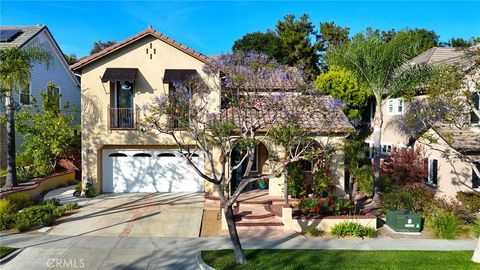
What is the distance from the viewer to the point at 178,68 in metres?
19.0

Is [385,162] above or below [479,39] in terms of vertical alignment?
below

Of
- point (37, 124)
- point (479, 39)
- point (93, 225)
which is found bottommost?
point (93, 225)

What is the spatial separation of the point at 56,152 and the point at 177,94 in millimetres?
10689

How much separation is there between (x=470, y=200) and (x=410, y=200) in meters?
3.14

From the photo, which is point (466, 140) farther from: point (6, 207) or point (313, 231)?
point (6, 207)

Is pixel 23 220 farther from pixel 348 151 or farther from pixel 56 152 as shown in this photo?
pixel 348 151

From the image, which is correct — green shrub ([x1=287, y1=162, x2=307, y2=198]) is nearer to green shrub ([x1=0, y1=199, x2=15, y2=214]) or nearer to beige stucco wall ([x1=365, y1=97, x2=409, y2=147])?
beige stucco wall ([x1=365, y1=97, x2=409, y2=147])

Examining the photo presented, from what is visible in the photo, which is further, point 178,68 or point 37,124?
point 37,124

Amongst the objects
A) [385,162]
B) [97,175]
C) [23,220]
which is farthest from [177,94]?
[385,162]

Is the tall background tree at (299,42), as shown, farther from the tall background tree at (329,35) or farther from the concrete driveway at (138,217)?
the concrete driveway at (138,217)

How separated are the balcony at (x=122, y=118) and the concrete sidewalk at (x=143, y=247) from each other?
763 centimetres

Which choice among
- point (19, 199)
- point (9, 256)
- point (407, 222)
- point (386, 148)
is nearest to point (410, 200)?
point (407, 222)

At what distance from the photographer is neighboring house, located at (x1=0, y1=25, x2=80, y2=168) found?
899 inches

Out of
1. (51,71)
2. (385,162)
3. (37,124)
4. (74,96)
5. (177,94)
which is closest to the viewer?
(177,94)
